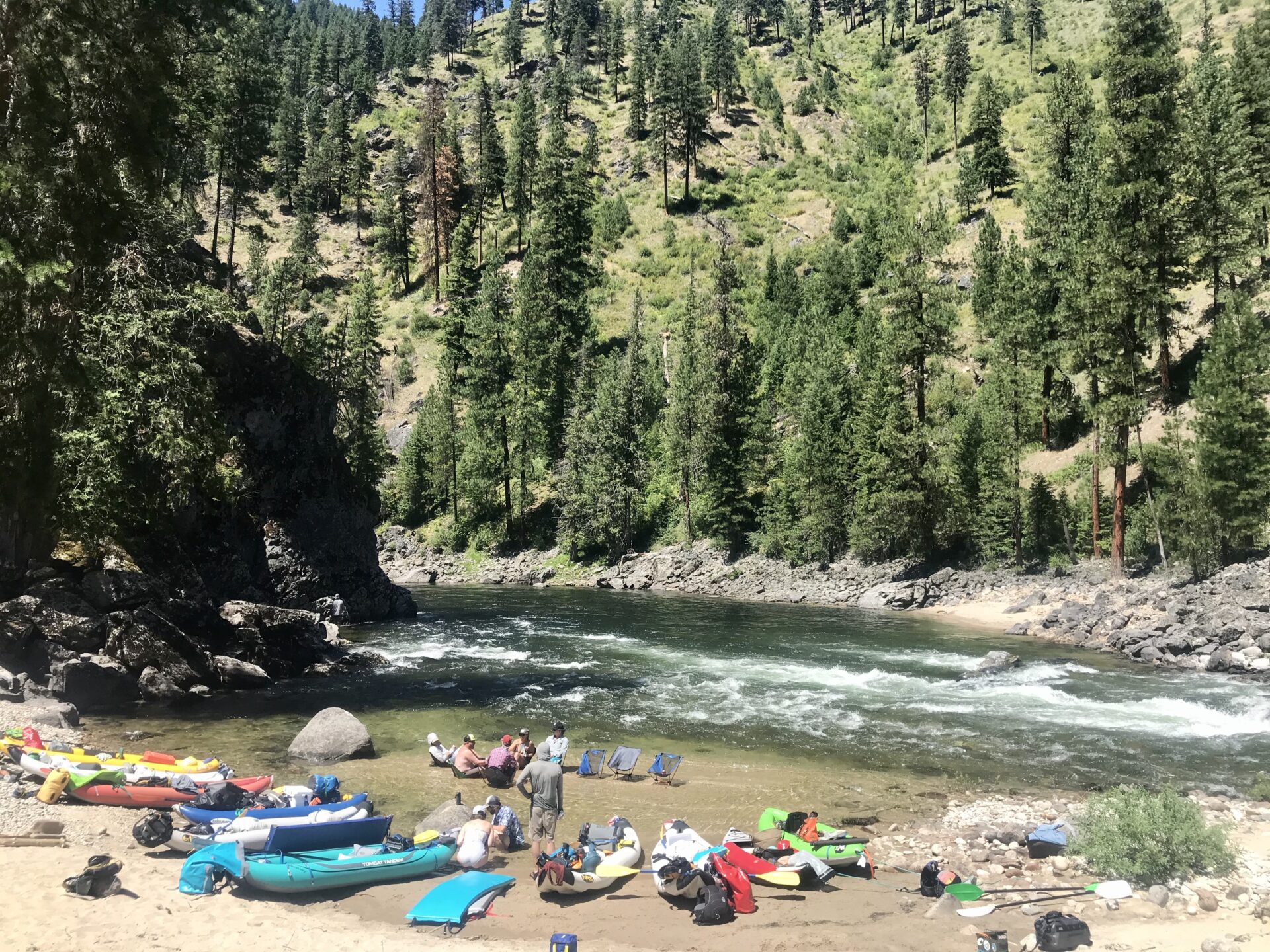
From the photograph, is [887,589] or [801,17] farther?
[801,17]

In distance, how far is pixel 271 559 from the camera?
29562 millimetres

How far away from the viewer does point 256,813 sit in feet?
34.7

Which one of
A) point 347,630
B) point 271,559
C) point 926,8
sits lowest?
point 347,630

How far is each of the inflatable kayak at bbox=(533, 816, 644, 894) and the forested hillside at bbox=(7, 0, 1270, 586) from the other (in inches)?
543

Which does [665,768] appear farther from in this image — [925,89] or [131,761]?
[925,89]

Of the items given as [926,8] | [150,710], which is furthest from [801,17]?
A: [150,710]

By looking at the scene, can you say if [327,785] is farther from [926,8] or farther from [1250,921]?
[926,8]

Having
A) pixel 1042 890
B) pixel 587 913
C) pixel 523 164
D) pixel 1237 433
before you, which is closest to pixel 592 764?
pixel 587 913

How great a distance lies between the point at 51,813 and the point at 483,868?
6089mm

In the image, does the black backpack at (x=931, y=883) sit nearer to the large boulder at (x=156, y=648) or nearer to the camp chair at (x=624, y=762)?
the camp chair at (x=624, y=762)

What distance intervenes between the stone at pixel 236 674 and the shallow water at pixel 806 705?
62cm

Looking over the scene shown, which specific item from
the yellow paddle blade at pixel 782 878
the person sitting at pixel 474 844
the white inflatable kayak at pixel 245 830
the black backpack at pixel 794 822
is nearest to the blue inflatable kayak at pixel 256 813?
the white inflatable kayak at pixel 245 830

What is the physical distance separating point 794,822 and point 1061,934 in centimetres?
391

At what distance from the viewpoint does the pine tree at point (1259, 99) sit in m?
39.0
